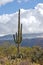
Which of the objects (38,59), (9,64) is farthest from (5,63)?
(38,59)

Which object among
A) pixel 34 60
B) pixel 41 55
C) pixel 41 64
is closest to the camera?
pixel 41 64

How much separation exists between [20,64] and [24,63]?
0.32m

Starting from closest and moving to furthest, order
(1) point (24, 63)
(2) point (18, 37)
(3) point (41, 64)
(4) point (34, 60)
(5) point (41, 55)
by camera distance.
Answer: (1) point (24, 63) < (3) point (41, 64) < (4) point (34, 60) < (5) point (41, 55) < (2) point (18, 37)

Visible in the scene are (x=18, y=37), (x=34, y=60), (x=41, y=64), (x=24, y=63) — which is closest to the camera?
(x=24, y=63)

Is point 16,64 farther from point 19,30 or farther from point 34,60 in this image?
point 19,30

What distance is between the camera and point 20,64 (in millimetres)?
21750

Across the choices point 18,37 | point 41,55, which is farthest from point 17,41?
point 41,55

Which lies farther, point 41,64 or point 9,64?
point 41,64

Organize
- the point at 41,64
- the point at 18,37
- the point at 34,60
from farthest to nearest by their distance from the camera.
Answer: the point at 18,37, the point at 34,60, the point at 41,64

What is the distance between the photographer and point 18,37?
A: 32719 millimetres

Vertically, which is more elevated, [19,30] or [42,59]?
[19,30]

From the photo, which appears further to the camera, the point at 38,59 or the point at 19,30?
the point at 19,30

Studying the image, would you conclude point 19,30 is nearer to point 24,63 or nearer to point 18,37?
point 18,37

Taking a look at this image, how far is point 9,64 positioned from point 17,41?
11.1 m
